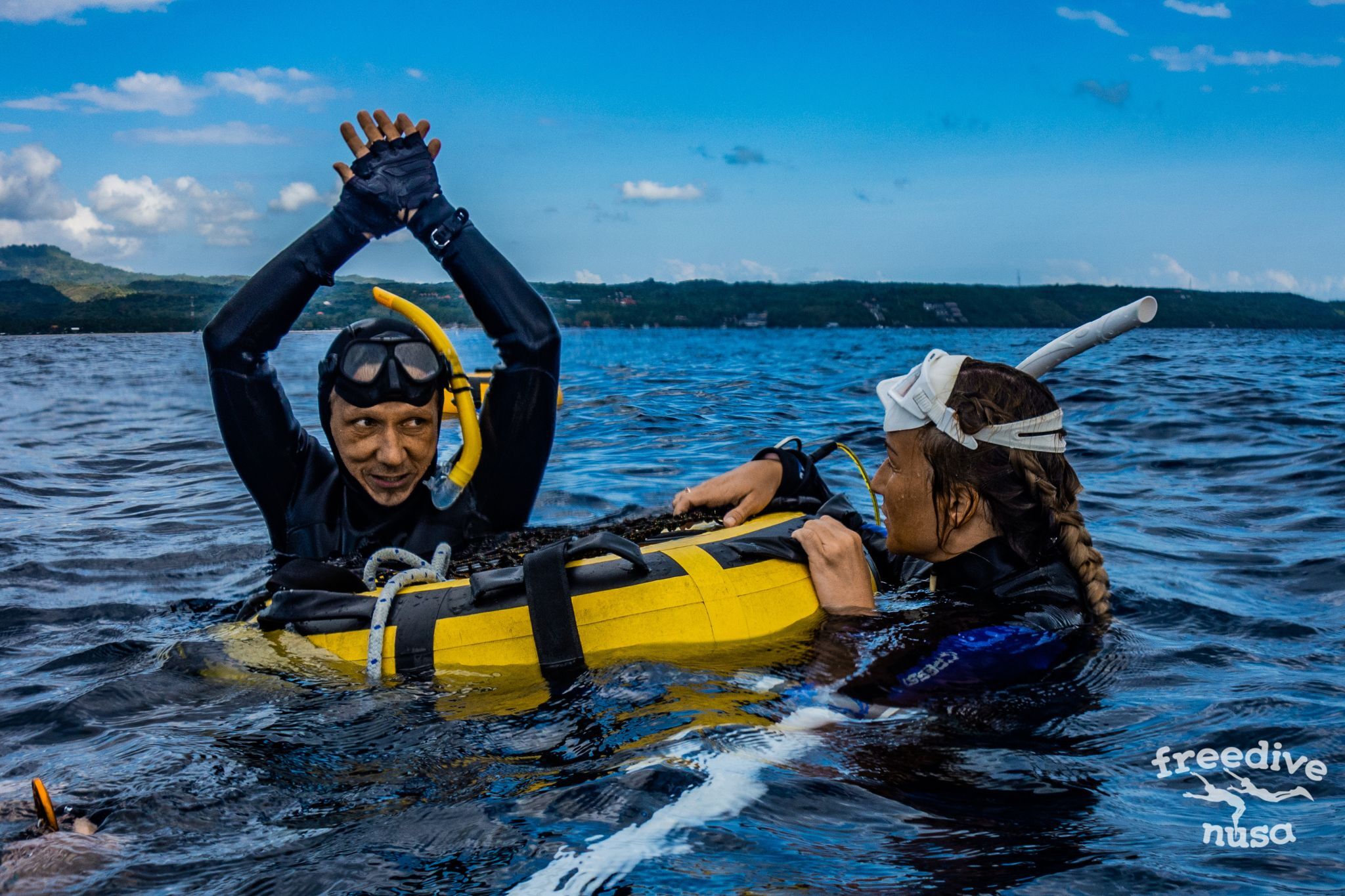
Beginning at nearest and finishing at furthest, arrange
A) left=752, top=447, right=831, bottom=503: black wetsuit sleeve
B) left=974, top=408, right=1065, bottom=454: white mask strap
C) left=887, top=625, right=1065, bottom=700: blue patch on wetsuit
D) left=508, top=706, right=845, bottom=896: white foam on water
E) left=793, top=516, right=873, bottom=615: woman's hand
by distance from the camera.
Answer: left=508, top=706, right=845, bottom=896: white foam on water
left=887, top=625, right=1065, bottom=700: blue patch on wetsuit
left=974, top=408, right=1065, bottom=454: white mask strap
left=793, top=516, right=873, bottom=615: woman's hand
left=752, top=447, right=831, bottom=503: black wetsuit sleeve

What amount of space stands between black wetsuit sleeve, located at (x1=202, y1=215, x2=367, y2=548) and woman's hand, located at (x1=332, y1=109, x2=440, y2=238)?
0.12m

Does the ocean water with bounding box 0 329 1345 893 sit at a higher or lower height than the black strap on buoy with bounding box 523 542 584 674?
lower

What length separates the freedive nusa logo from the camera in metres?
2.70

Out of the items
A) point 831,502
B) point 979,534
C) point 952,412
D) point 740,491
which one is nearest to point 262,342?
point 740,491

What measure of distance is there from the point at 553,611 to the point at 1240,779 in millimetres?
2284

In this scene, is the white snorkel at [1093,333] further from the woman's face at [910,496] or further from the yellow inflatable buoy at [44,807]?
the yellow inflatable buoy at [44,807]

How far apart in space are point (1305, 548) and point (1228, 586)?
1.23 meters

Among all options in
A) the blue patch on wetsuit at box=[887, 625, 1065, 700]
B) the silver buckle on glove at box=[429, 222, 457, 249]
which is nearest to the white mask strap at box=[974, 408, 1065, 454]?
the blue patch on wetsuit at box=[887, 625, 1065, 700]

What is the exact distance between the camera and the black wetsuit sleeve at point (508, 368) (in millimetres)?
4973

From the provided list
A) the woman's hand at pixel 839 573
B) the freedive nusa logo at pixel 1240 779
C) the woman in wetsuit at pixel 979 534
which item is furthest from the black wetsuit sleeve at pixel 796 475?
the freedive nusa logo at pixel 1240 779

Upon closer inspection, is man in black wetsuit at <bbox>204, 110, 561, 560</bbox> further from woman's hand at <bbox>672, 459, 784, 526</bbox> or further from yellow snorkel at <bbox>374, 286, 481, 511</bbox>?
woman's hand at <bbox>672, 459, 784, 526</bbox>

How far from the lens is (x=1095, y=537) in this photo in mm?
6754

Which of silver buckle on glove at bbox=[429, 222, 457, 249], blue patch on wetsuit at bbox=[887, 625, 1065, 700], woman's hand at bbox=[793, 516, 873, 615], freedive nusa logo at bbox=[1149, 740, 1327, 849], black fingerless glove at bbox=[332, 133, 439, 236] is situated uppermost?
black fingerless glove at bbox=[332, 133, 439, 236]

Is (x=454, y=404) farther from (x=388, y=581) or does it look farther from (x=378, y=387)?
(x=388, y=581)
